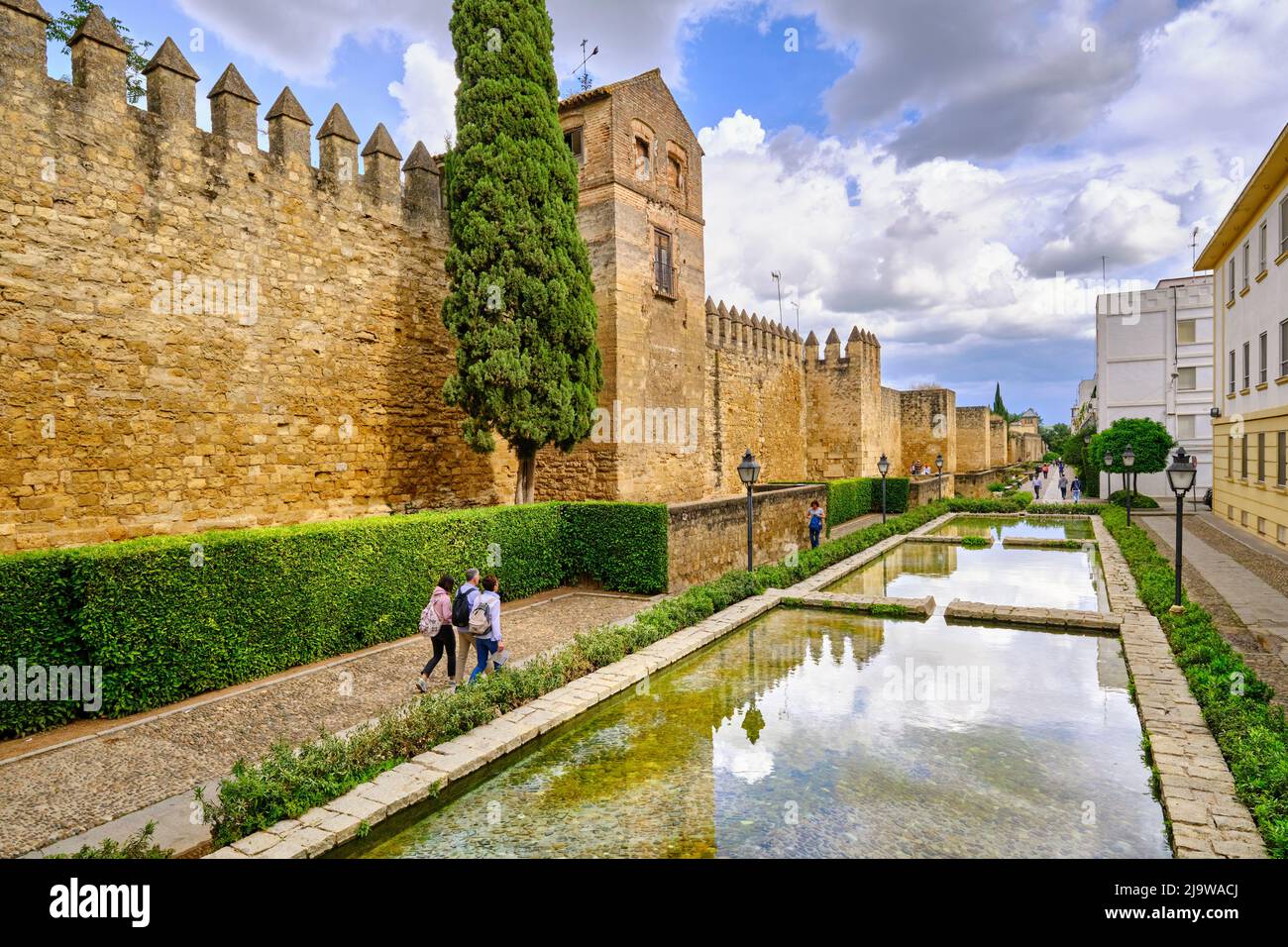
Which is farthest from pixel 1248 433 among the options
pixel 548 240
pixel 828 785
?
pixel 828 785

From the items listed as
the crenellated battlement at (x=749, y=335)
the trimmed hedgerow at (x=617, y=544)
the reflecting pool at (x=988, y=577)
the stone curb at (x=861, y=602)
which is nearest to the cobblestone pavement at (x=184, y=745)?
the trimmed hedgerow at (x=617, y=544)

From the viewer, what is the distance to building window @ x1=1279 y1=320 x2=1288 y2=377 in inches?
610

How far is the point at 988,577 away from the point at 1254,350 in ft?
34.4

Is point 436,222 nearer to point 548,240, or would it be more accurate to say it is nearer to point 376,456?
point 548,240

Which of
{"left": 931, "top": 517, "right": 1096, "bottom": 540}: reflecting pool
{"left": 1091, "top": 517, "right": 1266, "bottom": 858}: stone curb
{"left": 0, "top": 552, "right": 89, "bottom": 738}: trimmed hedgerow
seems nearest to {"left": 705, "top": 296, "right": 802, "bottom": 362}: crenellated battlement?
{"left": 931, "top": 517, "right": 1096, "bottom": 540}: reflecting pool

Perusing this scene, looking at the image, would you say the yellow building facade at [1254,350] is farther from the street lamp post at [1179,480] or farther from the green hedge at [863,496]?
the green hedge at [863,496]

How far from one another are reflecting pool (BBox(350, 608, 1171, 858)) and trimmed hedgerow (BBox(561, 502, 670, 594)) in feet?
12.9

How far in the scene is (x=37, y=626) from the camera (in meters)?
6.20

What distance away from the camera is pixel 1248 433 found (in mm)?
18562

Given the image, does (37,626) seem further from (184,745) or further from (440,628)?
(440,628)

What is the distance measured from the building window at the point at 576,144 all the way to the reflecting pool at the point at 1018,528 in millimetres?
14870

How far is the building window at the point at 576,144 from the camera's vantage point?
15391 mm
